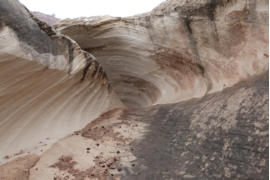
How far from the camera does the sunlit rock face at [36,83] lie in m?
3.32

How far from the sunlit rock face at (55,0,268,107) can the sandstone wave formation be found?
0.02 meters

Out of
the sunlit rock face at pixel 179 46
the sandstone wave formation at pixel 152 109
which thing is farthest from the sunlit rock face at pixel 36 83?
the sunlit rock face at pixel 179 46

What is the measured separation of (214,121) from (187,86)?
1876 millimetres

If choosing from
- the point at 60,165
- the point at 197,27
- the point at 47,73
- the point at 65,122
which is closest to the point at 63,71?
the point at 47,73

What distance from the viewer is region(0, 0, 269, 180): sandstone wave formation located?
264 centimetres

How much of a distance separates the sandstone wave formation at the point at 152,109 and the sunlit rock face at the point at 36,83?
0.6 inches

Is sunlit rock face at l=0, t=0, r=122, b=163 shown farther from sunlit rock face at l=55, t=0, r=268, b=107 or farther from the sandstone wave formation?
sunlit rock face at l=55, t=0, r=268, b=107

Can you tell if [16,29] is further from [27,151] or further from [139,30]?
[139,30]

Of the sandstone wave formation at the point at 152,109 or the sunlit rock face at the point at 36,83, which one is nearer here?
the sandstone wave formation at the point at 152,109

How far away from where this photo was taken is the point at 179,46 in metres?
4.58

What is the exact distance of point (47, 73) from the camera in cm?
376

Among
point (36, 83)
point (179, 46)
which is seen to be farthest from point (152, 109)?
point (36, 83)

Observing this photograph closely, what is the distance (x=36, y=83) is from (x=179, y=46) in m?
2.45

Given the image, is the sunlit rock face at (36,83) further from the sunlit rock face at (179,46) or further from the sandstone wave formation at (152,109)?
the sunlit rock face at (179,46)
